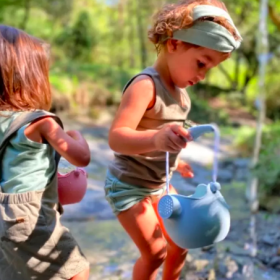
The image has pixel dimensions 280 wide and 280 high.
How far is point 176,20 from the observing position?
1562 millimetres

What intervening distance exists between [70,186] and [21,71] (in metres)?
0.49

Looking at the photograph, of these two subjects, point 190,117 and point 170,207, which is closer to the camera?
point 170,207

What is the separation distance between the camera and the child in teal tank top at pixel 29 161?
1.46 meters

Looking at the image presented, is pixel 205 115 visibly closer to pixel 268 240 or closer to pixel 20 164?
pixel 268 240

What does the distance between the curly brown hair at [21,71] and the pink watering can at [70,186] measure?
310 millimetres

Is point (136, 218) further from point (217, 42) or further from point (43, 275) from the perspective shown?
point (217, 42)

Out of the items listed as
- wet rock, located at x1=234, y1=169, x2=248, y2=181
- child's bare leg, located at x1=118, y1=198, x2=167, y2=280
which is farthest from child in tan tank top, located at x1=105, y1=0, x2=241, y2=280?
wet rock, located at x1=234, y1=169, x2=248, y2=181

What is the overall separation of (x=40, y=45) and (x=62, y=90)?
29.0 feet

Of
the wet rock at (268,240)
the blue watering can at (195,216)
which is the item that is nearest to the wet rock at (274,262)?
the wet rock at (268,240)

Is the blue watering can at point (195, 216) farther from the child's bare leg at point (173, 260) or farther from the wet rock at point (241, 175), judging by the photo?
the wet rock at point (241, 175)

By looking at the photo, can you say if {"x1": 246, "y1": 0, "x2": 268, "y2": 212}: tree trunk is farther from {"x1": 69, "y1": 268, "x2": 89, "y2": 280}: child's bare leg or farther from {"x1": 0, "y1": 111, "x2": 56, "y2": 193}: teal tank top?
{"x1": 0, "y1": 111, "x2": 56, "y2": 193}: teal tank top

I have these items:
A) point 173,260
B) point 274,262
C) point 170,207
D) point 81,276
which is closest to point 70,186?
point 81,276

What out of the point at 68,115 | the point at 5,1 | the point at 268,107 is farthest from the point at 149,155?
the point at 268,107

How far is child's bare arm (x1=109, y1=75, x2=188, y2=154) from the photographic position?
1.46 metres
